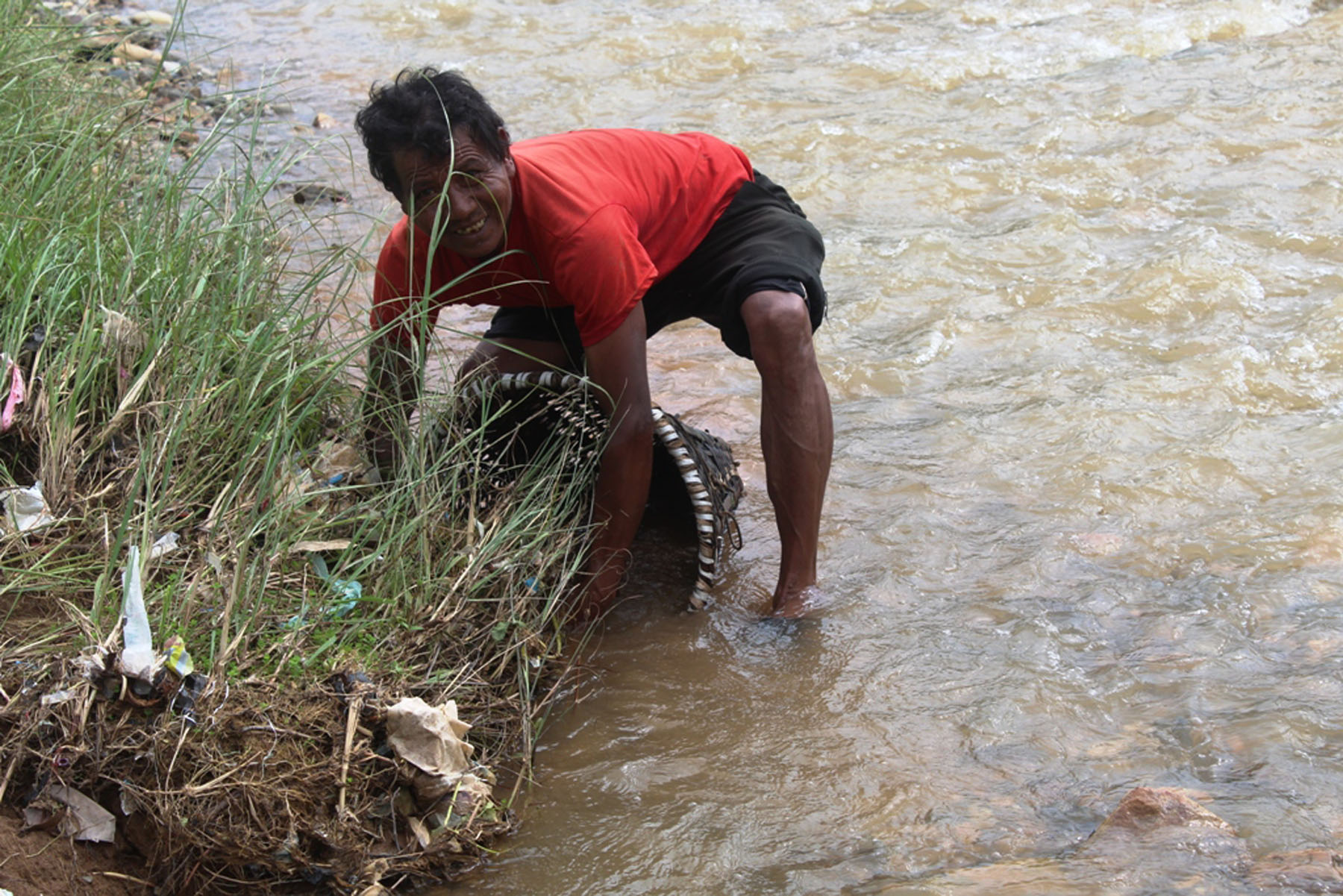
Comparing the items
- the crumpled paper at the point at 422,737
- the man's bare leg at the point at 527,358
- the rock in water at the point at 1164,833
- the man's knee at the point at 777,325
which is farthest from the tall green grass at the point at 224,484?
the rock in water at the point at 1164,833

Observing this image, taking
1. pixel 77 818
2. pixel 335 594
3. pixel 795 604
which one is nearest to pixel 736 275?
pixel 795 604

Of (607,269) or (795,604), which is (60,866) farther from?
(795,604)

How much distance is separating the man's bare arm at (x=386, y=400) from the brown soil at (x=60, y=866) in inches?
39.0

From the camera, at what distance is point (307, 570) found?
2512mm

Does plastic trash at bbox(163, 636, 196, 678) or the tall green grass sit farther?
the tall green grass

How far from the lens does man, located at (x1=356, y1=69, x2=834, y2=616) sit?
8.77 feet

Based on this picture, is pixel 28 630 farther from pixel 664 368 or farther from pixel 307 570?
pixel 664 368

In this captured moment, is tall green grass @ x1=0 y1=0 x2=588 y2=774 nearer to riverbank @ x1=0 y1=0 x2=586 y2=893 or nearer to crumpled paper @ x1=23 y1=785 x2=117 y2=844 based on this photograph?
riverbank @ x1=0 y1=0 x2=586 y2=893

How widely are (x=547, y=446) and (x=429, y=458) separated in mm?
459

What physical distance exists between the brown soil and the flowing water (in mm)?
579

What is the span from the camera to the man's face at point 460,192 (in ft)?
8.72

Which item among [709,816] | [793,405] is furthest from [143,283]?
[709,816]

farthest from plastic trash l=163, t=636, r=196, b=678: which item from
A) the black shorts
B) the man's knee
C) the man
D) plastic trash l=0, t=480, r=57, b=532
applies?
the man's knee

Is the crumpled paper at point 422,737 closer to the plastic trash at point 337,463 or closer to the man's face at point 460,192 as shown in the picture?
the plastic trash at point 337,463
